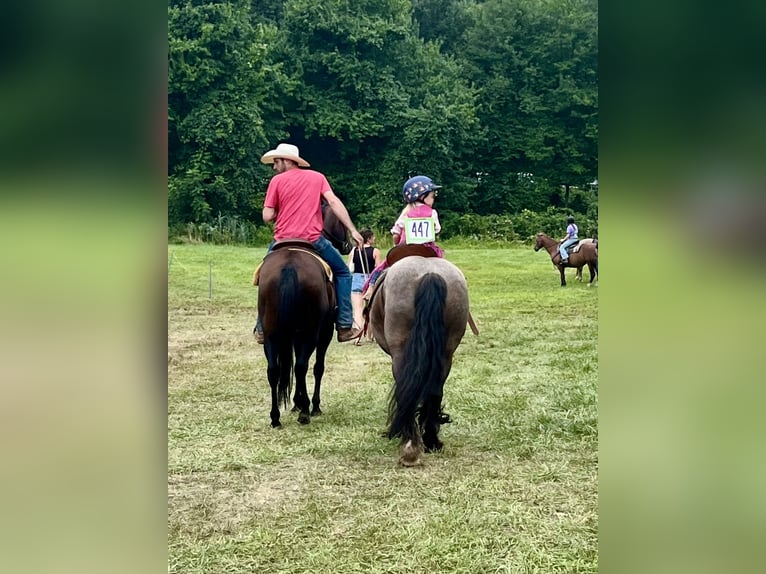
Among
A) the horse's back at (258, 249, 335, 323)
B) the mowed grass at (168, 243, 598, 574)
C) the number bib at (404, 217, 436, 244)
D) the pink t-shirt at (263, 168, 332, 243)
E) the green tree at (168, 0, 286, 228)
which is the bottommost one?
the mowed grass at (168, 243, 598, 574)

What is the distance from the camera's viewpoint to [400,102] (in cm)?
2559

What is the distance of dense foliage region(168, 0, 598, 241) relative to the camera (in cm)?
2264

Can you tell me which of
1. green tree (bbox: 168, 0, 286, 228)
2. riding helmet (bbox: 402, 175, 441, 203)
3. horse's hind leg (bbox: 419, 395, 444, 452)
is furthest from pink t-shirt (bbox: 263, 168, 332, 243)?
green tree (bbox: 168, 0, 286, 228)

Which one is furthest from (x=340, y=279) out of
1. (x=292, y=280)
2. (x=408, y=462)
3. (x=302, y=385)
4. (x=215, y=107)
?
(x=215, y=107)

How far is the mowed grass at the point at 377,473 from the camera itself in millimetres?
2984

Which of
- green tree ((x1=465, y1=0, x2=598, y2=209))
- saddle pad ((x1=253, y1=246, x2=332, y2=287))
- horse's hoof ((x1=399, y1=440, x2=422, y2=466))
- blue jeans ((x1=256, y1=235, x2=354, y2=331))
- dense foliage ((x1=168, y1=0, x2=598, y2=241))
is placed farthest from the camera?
green tree ((x1=465, y1=0, x2=598, y2=209))

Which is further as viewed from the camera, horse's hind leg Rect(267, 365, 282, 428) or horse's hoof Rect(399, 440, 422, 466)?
horse's hind leg Rect(267, 365, 282, 428)

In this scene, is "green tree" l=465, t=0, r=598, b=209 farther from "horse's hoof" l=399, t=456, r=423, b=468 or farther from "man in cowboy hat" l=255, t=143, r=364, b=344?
"horse's hoof" l=399, t=456, r=423, b=468

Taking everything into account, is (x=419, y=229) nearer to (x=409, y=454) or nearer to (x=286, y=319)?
(x=286, y=319)

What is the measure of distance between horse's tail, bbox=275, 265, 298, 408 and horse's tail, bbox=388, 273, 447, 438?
3.51ft

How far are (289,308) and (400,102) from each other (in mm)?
22099

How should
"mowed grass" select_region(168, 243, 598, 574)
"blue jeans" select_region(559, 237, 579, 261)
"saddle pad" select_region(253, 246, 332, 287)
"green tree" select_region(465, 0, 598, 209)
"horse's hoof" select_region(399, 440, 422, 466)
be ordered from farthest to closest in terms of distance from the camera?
"green tree" select_region(465, 0, 598, 209), "blue jeans" select_region(559, 237, 579, 261), "saddle pad" select_region(253, 246, 332, 287), "horse's hoof" select_region(399, 440, 422, 466), "mowed grass" select_region(168, 243, 598, 574)
